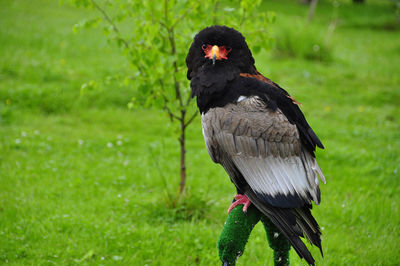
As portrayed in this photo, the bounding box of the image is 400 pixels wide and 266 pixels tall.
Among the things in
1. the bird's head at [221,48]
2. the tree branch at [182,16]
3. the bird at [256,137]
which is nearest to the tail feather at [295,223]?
the bird at [256,137]

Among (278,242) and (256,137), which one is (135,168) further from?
(256,137)

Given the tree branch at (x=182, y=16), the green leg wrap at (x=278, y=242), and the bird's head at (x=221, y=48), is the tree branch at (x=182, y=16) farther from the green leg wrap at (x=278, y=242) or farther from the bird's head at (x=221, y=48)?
the green leg wrap at (x=278, y=242)

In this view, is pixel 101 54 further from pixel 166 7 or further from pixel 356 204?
pixel 356 204

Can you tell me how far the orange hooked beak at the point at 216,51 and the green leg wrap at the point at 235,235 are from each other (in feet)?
3.59

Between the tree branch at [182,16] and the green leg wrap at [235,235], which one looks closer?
the green leg wrap at [235,235]

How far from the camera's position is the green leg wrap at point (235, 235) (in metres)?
2.78

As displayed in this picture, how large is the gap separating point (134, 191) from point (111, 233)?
117cm

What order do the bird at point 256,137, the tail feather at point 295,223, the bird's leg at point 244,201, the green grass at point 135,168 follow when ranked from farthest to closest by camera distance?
the green grass at point 135,168, the bird's leg at point 244,201, the bird at point 256,137, the tail feather at point 295,223

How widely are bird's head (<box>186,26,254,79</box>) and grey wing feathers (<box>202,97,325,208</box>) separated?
0.32 meters

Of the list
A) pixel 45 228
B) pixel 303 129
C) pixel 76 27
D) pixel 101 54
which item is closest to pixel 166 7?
pixel 76 27

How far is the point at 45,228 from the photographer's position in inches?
177

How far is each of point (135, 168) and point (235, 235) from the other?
3657 mm

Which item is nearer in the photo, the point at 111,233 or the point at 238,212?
the point at 238,212

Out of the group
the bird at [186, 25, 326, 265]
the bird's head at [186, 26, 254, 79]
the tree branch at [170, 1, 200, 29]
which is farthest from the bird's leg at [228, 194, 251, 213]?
the tree branch at [170, 1, 200, 29]
